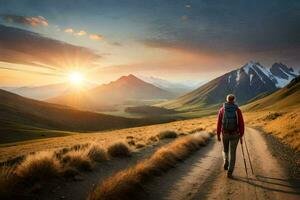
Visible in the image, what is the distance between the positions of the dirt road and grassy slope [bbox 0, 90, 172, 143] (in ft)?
270

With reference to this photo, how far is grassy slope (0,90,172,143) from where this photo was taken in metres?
103

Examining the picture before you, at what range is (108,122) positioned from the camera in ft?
504

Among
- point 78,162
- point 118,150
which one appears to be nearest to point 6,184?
point 78,162

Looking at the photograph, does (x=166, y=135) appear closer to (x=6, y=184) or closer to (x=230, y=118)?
(x=230, y=118)

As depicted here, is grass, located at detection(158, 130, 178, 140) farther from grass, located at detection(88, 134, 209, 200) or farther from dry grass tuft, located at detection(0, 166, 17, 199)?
dry grass tuft, located at detection(0, 166, 17, 199)

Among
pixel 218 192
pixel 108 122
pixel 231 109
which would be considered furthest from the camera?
pixel 108 122

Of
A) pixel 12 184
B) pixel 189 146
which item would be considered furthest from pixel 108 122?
pixel 12 184

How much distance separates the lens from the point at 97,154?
13.8 m

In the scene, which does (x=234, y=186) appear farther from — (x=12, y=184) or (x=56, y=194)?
(x=12, y=184)

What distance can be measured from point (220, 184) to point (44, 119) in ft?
432

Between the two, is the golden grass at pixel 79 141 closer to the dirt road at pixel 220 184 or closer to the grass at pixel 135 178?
the grass at pixel 135 178

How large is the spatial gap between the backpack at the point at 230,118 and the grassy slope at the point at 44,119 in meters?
83.9

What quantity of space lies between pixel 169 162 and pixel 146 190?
4.20 m

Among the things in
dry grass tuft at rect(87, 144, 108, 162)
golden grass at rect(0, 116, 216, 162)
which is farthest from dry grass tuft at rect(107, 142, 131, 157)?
dry grass tuft at rect(87, 144, 108, 162)
